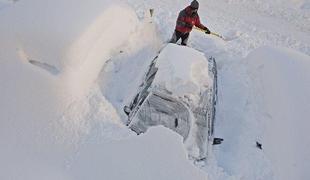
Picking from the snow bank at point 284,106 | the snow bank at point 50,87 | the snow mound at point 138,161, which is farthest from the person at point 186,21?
the snow mound at point 138,161

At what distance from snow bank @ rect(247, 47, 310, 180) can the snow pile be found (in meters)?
1.00

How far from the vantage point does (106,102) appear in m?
5.64

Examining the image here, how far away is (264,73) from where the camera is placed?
7.19 metres

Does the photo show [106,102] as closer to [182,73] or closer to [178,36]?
[182,73]

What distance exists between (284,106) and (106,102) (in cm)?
245

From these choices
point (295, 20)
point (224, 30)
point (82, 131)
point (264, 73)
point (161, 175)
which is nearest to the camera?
point (161, 175)

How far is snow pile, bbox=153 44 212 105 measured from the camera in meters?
5.81

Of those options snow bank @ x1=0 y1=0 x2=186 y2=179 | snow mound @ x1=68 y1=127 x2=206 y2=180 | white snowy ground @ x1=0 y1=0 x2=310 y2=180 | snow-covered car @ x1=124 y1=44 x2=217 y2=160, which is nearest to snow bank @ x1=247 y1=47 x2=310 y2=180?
white snowy ground @ x1=0 y1=0 x2=310 y2=180

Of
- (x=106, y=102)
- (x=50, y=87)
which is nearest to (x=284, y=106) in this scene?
(x=106, y=102)

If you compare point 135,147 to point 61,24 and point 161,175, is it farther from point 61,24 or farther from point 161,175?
point 61,24

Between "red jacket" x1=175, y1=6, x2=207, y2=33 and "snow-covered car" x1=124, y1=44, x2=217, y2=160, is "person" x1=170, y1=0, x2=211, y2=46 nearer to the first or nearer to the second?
"red jacket" x1=175, y1=6, x2=207, y2=33

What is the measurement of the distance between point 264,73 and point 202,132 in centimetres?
210

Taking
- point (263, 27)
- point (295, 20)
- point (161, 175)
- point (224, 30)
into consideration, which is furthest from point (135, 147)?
point (295, 20)

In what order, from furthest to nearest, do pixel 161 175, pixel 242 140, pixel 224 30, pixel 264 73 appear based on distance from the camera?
pixel 224 30
pixel 264 73
pixel 242 140
pixel 161 175
